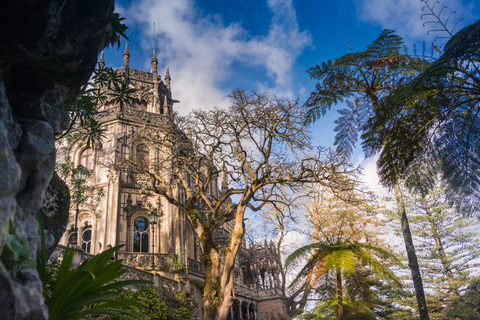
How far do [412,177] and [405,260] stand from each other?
21.5 meters

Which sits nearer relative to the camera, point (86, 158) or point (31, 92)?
point (31, 92)

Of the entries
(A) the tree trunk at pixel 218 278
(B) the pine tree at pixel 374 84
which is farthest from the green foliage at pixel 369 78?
(A) the tree trunk at pixel 218 278

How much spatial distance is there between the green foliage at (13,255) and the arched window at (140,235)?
1914 cm

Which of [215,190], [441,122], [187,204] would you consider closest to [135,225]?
[187,204]

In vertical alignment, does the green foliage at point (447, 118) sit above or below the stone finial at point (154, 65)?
below

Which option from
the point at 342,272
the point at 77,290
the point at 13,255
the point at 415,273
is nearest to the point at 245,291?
the point at 342,272

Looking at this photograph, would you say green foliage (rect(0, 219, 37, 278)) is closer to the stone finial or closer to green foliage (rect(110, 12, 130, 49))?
green foliage (rect(110, 12, 130, 49))

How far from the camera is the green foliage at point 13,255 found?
11.1ft

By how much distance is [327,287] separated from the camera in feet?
38.9

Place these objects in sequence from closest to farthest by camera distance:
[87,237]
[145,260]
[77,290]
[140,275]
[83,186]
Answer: [77,290] → [140,275] → [145,260] → [83,186] → [87,237]

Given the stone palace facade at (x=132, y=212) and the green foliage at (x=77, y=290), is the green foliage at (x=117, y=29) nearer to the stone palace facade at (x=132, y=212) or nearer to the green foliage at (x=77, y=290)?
the green foliage at (x=77, y=290)

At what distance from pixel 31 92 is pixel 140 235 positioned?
742 inches

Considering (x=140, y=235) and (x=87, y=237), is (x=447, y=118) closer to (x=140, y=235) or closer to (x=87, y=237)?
(x=140, y=235)

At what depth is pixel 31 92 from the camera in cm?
454
